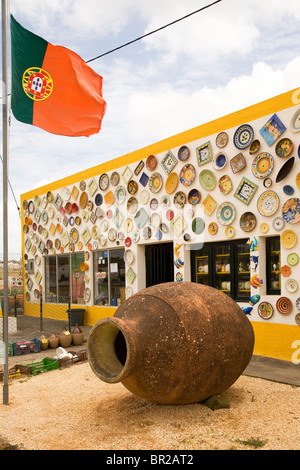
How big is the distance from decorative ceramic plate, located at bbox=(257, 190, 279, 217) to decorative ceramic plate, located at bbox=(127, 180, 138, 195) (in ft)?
13.0

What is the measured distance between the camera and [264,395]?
5.64 meters

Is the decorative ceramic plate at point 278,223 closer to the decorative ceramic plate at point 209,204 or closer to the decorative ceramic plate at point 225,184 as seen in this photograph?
the decorative ceramic plate at point 225,184

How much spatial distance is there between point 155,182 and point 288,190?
12.6ft

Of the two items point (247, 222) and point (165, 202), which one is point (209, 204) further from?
point (165, 202)

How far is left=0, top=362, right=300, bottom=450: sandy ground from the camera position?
13.6 ft

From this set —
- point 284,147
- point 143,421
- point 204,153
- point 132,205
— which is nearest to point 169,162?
point 204,153

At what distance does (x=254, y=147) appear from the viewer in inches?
339

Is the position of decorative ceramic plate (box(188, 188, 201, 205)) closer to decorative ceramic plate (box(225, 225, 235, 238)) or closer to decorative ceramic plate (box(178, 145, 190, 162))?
decorative ceramic plate (box(178, 145, 190, 162))

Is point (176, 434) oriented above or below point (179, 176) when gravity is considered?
below

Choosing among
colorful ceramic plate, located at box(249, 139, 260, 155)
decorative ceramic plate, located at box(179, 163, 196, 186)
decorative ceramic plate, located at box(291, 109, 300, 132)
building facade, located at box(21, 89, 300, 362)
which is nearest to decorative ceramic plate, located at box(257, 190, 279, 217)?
building facade, located at box(21, 89, 300, 362)

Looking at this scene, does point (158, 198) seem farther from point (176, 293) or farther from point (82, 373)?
point (176, 293)

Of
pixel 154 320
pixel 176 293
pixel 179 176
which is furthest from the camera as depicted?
pixel 179 176
